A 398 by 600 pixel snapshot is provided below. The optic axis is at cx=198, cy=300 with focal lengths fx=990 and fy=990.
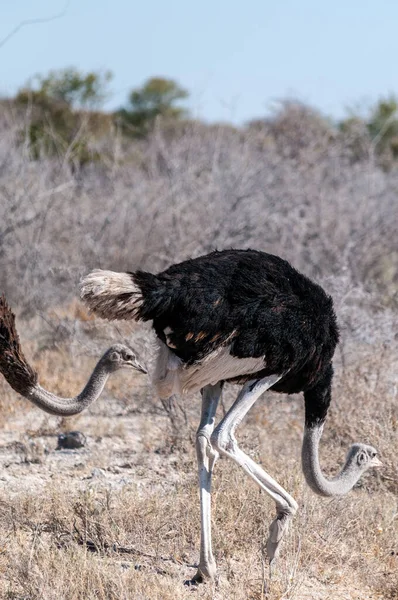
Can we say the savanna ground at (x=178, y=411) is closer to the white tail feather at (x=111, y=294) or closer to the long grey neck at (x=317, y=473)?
the long grey neck at (x=317, y=473)

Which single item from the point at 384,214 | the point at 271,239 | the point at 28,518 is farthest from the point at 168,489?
the point at 384,214

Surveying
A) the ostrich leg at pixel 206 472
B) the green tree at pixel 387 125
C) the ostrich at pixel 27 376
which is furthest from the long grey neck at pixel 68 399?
the green tree at pixel 387 125

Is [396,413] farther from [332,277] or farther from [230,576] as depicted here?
[230,576]

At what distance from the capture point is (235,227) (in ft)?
30.4

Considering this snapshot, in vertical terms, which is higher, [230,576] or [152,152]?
[152,152]

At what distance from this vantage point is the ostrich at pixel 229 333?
405 cm

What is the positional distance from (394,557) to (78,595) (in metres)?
1.56

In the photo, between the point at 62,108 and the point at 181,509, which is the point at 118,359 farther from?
the point at 62,108

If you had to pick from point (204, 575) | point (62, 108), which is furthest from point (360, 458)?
point (62, 108)

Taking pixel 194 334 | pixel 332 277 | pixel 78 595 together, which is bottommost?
pixel 78 595

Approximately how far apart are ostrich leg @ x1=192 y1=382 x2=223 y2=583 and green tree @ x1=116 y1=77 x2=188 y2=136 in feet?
73.5

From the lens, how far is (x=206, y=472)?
4.25 meters

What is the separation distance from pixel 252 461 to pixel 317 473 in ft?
1.36

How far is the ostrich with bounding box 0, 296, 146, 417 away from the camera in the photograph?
4.25 metres
